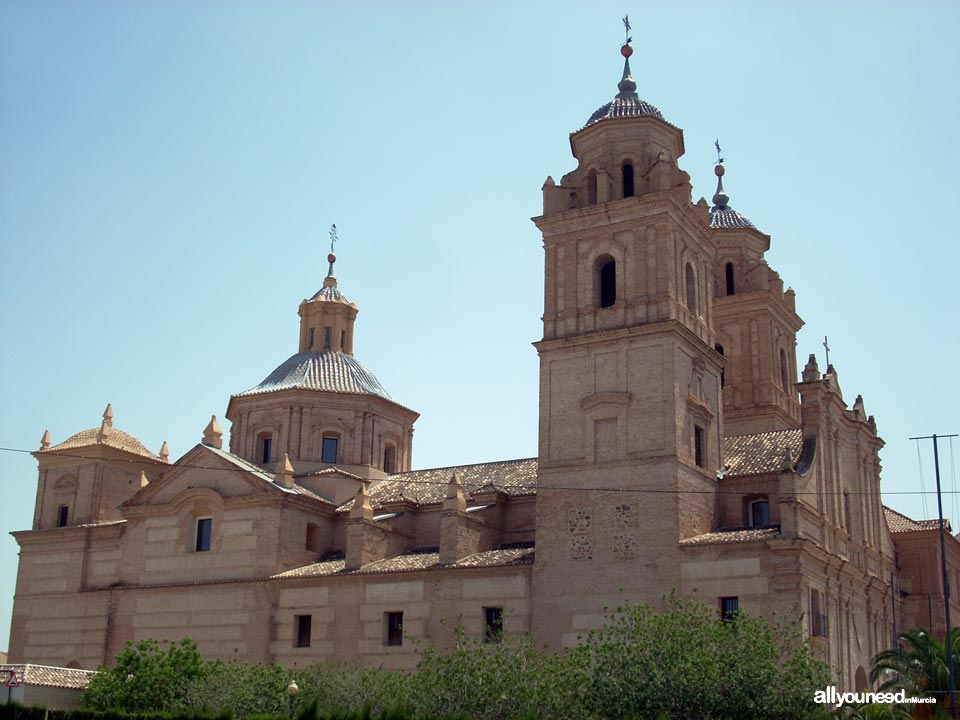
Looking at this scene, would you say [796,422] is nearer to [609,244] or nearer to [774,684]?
[609,244]

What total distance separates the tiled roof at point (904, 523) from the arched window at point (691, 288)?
1227 cm

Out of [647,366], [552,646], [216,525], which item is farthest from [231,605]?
[647,366]

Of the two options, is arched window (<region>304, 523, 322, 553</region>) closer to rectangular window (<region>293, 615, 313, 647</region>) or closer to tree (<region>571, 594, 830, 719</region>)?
rectangular window (<region>293, 615, 313, 647</region>)

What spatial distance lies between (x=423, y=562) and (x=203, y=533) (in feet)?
31.3

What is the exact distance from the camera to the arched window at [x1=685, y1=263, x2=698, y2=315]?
37844mm

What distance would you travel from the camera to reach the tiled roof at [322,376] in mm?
47562

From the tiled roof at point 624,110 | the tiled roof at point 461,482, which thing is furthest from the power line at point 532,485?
the tiled roof at point 624,110

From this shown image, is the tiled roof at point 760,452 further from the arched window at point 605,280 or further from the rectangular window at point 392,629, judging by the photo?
the rectangular window at point 392,629

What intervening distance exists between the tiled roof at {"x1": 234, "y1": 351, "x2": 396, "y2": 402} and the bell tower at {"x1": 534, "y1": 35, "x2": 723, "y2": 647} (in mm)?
13419

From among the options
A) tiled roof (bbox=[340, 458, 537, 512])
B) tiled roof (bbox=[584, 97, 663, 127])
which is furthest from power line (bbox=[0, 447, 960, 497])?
tiled roof (bbox=[584, 97, 663, 127])

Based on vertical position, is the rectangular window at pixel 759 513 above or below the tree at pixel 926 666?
above

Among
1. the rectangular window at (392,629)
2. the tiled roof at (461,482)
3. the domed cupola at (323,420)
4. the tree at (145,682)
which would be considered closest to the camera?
the tree at (145,682)

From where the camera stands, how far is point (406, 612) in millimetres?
36094

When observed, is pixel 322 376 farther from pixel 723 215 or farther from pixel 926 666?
pixel 926 666
